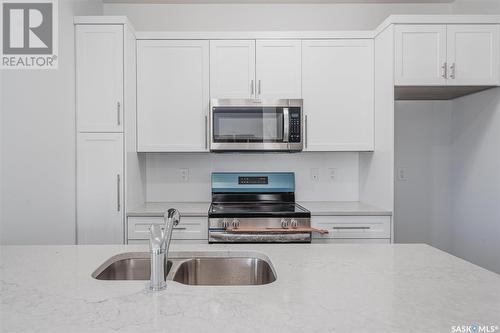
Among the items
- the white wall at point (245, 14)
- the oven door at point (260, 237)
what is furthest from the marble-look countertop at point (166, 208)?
the white wall at point (245, 14)

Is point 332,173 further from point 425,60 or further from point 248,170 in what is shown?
point 425,60

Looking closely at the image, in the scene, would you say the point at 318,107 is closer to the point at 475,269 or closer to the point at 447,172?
the point at 447,172

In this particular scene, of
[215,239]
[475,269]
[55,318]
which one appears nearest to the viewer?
[55,318]

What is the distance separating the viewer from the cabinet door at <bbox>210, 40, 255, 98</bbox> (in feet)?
8.65

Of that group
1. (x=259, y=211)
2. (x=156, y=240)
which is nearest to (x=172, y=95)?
(x=259, y=211)

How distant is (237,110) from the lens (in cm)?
259

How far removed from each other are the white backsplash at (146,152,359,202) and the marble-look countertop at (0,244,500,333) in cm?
175

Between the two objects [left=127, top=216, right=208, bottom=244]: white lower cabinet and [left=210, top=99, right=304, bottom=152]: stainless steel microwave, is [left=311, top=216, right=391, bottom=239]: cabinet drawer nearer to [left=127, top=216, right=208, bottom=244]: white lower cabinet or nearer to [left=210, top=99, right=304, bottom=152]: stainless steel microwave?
[left=210, top=99, right=304, bottom=152]: stainless steel microwave

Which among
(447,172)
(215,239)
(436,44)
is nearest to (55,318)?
(215,239)

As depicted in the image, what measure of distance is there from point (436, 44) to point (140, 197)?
2.67 metres

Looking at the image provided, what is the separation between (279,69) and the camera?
266cm
